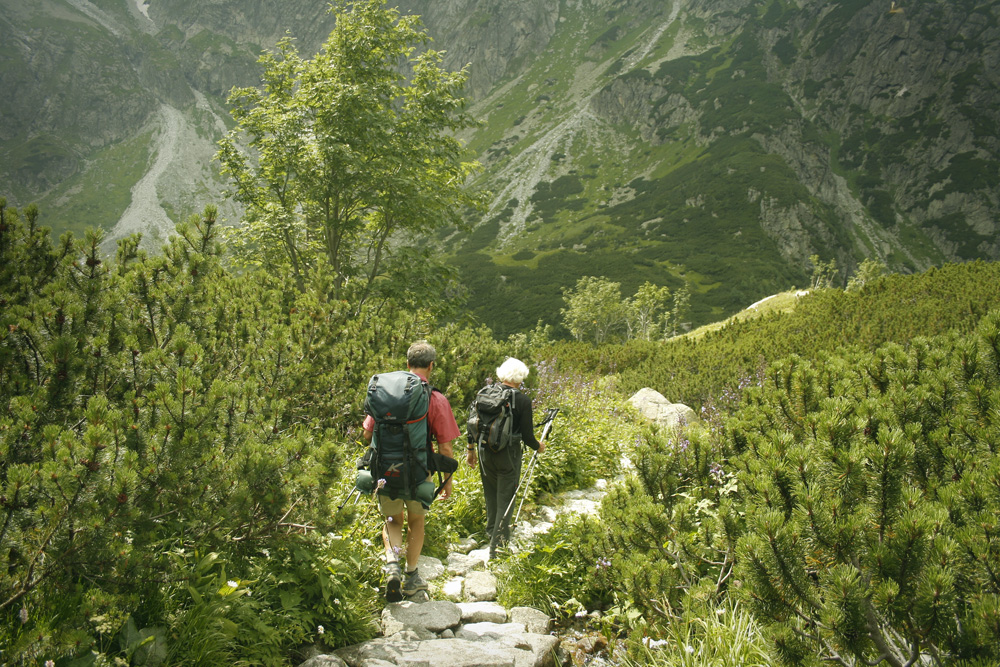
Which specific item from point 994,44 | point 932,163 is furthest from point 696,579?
point 994,44

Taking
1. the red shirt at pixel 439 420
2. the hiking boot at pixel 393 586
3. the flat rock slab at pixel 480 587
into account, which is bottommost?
the flat rock slab at pixel 480 587

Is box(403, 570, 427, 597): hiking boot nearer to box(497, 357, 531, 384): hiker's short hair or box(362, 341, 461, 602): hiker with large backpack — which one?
box(362, 341, 461, 602): hiker with large backpack

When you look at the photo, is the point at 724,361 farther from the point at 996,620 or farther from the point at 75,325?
the point at 75,325

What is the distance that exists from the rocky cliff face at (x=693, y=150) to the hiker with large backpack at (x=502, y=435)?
72678 mm

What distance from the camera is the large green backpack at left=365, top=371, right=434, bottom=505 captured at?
3.90 metres

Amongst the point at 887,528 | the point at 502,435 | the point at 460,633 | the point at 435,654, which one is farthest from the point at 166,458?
the point at 887,528

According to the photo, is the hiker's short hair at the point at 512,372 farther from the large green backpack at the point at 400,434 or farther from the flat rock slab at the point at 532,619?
the flat rock slab at the point at 532,619

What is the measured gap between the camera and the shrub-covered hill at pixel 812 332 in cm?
1131

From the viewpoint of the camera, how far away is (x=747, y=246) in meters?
95.6

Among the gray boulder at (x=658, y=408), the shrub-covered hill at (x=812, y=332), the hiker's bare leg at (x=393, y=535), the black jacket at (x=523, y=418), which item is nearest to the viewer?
the hiker's bare leg at (x=393, y=535)

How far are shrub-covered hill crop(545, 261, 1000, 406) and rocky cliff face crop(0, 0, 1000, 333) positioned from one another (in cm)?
6053

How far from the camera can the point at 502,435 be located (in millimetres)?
4988

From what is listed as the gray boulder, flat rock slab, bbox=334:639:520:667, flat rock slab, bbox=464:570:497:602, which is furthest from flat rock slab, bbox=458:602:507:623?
the gray boulder

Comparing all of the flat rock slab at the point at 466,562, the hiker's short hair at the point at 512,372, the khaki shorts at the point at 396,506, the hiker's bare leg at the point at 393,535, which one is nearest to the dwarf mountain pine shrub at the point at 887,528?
the khaki shorts at the point at 396,506
